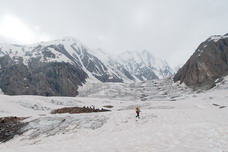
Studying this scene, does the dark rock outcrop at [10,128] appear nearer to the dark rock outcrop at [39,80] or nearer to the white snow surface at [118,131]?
the white snow surface at [118,131]

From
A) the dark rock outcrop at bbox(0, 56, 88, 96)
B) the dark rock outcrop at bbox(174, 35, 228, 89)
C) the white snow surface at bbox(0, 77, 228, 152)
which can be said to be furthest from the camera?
the dark rock outcrop at bbox(0, 56, 88, 96)

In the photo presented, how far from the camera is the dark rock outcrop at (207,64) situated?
4809 inches

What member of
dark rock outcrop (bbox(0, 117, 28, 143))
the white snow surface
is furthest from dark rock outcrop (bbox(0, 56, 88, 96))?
dark rock outcrop (bbox(0, 117, 28, 143))

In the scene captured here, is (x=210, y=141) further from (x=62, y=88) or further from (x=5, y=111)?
(x=62, y=88)

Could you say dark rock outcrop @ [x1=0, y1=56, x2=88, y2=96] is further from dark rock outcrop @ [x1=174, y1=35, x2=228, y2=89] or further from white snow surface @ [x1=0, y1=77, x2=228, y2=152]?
white snow surface @ [x1=0, y1=77, x2=228, y2=152]

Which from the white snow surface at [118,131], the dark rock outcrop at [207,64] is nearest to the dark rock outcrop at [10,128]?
the white snow surface at [118,131]

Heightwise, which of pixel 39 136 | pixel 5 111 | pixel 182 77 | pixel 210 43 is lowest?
pixel 39 136

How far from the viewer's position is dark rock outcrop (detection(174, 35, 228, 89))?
401ft

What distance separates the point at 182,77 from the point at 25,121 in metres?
122

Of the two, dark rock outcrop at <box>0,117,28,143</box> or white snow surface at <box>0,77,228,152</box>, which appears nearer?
white snow surface at <box>0,77,228,152</box>

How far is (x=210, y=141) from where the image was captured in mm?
12453

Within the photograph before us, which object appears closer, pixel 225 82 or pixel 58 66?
pixel 225 82

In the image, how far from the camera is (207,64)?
128 metres

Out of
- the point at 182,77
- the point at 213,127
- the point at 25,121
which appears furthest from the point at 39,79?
the point at 213,127
